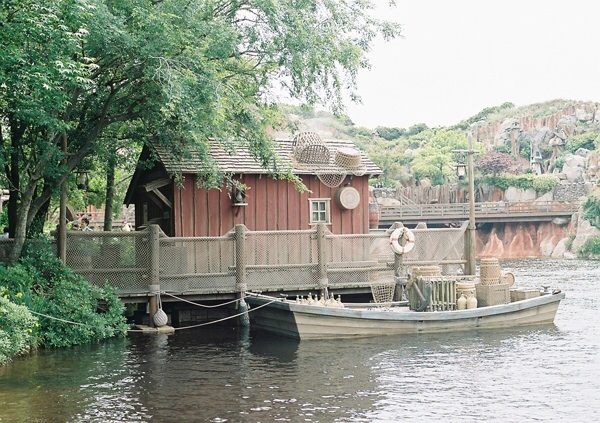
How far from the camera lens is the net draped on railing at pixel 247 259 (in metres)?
19.1

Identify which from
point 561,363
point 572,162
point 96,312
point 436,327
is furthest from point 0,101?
point 572,162

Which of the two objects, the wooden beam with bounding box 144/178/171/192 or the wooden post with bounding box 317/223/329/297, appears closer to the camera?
the wooden post with bounding box 317/223/329/297

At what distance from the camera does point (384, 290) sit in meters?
21.5

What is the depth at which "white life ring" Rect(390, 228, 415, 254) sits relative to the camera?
21.2 m

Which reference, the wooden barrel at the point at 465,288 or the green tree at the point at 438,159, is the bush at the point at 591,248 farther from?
the wooden barrel at the point at 465,288

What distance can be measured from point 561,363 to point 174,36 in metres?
10.3

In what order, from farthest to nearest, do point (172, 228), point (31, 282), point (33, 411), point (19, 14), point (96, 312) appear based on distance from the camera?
Result: 1. point (172, 228)
2. point (96, 312)
3. point (31, 282)
4. point (19, 14)
5. point (33, 411)

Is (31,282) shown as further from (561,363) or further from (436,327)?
(561,363)

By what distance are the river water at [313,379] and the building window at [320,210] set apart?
468 centimetres

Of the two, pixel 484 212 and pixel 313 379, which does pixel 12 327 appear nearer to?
pixel 313 379

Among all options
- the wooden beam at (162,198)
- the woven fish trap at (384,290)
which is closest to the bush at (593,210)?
the woven fish trap at (384,290)

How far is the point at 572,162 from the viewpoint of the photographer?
80.2 m

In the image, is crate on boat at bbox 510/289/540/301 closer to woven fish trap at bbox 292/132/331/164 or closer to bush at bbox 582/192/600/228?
woven fish trap at bbox 292/132/331/164

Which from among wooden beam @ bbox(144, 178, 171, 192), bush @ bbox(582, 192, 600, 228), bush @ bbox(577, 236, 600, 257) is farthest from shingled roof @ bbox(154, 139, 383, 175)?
bush @ bbox(582, 192, 600, 228)
